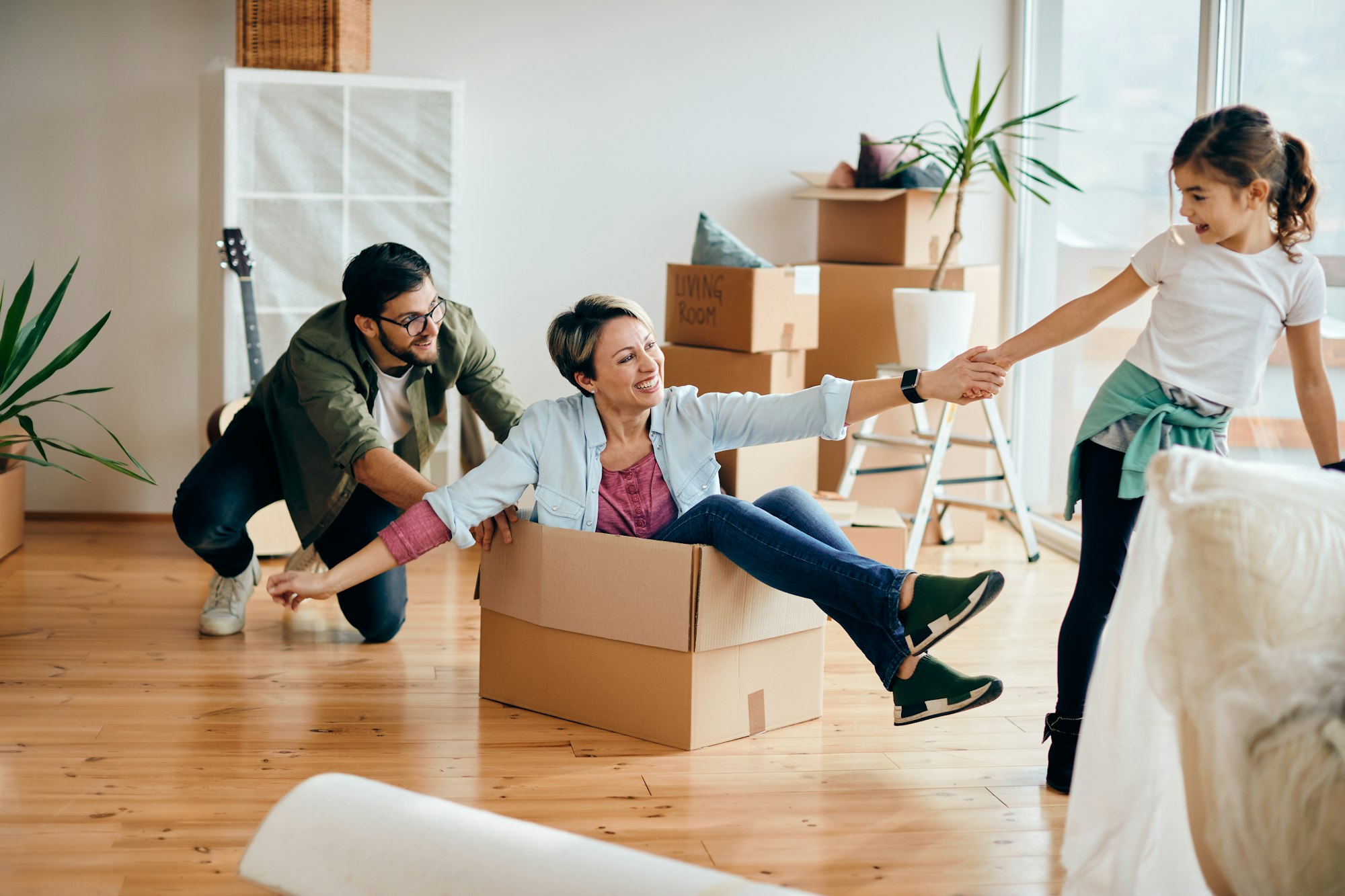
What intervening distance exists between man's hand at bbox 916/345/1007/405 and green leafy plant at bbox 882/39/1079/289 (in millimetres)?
1095

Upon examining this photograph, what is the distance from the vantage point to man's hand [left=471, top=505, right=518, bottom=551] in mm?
2225

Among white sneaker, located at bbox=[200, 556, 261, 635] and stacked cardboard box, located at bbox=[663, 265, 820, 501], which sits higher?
stacked cardboard box, located at bbox=[663, 265, 820, 501]

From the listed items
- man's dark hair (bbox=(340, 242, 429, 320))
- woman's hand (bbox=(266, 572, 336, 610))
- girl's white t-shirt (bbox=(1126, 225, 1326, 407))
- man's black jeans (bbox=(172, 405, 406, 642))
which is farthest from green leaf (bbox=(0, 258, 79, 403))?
girl's white t-shirt (bbox=(1126, 225, 1326, 407))

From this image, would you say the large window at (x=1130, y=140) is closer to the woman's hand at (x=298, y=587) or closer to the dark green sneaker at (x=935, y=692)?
the dark green sneaker at (x=935, y=692)

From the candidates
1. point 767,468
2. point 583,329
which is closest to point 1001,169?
point 767,468

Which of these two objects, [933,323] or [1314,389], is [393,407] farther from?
[1314,389]

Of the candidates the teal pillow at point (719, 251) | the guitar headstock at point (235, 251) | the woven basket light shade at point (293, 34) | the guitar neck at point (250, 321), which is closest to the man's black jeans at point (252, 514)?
the guitar neck at point (250, 321)

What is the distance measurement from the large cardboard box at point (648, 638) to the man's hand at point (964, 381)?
1.51 ft

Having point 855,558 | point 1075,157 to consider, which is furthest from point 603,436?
point 1075,157

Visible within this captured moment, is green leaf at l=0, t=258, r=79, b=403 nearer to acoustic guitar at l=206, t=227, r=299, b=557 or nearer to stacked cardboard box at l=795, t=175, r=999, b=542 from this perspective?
acoustic guitar at l=206, t=227, r=299, b=557

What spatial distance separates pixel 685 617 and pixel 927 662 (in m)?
0.41

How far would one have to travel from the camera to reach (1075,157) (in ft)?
13.1

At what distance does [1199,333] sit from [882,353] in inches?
80.6

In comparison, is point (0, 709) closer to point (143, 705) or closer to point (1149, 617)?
point (143, 705)
